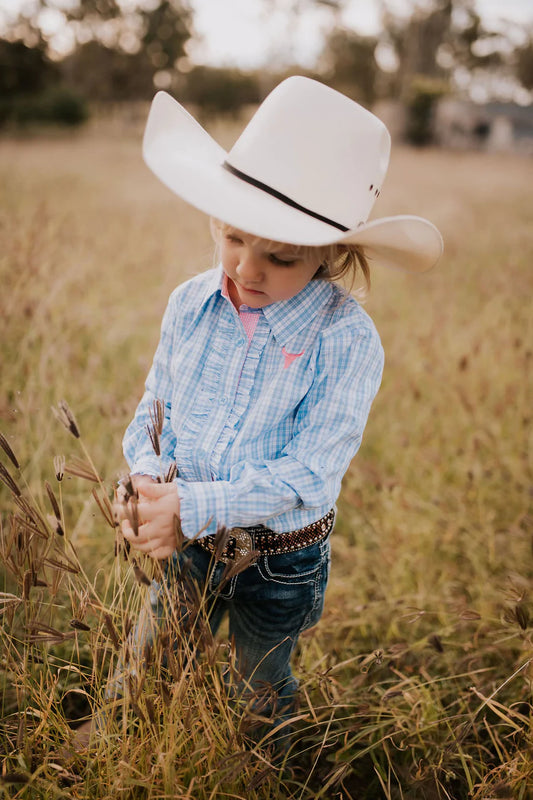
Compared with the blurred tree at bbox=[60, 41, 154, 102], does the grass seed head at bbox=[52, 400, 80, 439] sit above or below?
below

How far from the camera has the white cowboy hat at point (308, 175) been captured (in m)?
1.16

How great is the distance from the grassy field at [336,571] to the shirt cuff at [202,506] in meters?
0.15

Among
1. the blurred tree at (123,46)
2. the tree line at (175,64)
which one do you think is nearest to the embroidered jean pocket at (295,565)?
the tree line at (175,64)

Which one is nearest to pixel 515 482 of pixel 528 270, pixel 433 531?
pixel 433 531

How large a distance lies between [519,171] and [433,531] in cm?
1694

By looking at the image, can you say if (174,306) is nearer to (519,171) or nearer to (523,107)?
(519,171)

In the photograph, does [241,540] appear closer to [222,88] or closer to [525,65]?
[222,88]

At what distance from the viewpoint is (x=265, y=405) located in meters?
1.28

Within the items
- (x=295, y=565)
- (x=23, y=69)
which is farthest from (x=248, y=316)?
(x=23, y=69)

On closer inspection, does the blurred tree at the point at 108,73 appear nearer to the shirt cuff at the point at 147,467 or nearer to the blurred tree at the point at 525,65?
the blurred tree at the point at 525,65

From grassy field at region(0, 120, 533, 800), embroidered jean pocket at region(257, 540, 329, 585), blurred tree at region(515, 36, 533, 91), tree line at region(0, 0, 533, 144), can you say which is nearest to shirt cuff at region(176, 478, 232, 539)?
grassy field at region(0, 120, 533, 800)

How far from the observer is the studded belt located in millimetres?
1310

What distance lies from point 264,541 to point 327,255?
0.67 meters

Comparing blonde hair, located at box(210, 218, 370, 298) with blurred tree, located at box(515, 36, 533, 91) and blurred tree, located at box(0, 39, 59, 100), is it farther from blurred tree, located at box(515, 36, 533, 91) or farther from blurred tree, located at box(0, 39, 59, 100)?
blurred tree, located at box(515, 36, 533, 91)
